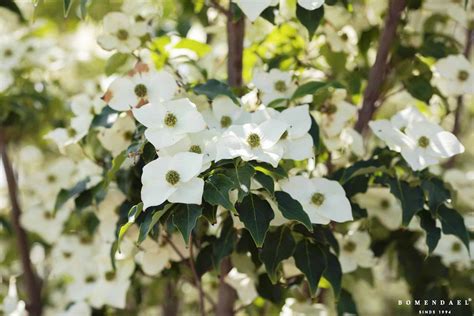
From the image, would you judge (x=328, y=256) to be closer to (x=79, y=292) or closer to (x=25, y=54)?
(x=79, y=292)

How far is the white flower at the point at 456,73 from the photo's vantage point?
65.4 inches

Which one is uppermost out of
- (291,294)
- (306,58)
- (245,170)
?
(245,170)

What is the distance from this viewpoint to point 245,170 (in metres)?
1.16

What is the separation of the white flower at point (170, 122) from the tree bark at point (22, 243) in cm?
99

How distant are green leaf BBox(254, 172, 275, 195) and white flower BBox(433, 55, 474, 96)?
66 cm

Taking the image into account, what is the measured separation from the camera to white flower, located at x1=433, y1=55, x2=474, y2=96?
1662 millimetres

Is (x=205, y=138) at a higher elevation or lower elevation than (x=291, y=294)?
higher

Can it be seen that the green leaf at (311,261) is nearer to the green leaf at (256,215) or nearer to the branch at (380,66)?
the green leaf at (256,215)

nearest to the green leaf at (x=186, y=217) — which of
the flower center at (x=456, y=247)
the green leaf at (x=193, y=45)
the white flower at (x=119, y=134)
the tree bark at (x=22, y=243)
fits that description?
the white flower at (x=119, y=134)

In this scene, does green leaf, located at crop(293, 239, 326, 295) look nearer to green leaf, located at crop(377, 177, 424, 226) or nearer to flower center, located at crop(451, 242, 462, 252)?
green leaf, located at crop(377, 177, 424, 226)

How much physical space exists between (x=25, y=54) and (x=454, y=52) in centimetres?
113

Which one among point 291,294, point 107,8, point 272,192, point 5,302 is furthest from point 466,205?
point 5,302

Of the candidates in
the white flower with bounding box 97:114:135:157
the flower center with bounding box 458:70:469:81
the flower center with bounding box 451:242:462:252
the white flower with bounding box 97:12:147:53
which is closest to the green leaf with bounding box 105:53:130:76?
the white flower with bounding box 97:12:147:53

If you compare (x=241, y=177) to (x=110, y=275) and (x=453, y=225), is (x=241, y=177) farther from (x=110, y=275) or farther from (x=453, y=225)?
(x=110, y=275)
